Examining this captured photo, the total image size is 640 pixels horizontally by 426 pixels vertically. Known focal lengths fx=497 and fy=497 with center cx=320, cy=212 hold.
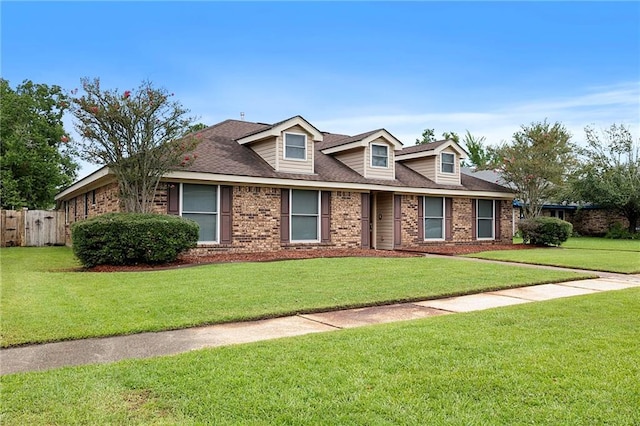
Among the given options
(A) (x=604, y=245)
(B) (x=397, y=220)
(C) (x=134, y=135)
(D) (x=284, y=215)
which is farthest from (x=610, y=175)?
(C) (x=134, y=135)

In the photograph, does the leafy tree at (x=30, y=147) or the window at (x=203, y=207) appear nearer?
the window at (x=203, y=207)

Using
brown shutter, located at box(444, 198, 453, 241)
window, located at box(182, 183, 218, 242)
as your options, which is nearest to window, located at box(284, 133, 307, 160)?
window, located at box(182, 183, 218, 242)

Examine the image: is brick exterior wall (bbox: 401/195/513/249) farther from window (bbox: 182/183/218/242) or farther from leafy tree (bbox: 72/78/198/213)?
leafy tree (bbox: 72/78/198/213)

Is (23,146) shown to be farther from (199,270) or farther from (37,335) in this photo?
(37,335)

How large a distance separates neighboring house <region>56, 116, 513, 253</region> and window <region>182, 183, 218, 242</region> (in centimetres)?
3

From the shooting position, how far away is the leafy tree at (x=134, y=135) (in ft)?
40.3

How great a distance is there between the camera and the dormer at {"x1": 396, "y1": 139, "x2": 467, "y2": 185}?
20156mm

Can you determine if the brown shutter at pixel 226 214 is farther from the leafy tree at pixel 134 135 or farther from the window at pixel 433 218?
the window at pixel 433 218

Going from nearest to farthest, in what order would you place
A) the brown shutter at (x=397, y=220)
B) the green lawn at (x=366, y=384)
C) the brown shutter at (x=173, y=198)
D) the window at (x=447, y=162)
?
the green lawn at (x=366, y=384) < the brown shutter at (x=173, y=198) < the brown shutter at (x=397, y=220) < the window at (x=447, y=162)

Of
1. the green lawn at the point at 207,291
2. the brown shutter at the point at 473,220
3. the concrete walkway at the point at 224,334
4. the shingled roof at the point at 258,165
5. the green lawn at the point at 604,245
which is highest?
the shingled roof at the point at 258,165

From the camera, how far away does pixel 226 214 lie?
14.7 m

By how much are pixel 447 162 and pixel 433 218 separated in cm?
261

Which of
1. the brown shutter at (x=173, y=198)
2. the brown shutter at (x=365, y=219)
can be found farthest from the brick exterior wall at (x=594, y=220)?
the brown shutter at (x=173, y=198)

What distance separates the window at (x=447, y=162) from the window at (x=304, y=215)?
21.7ft
